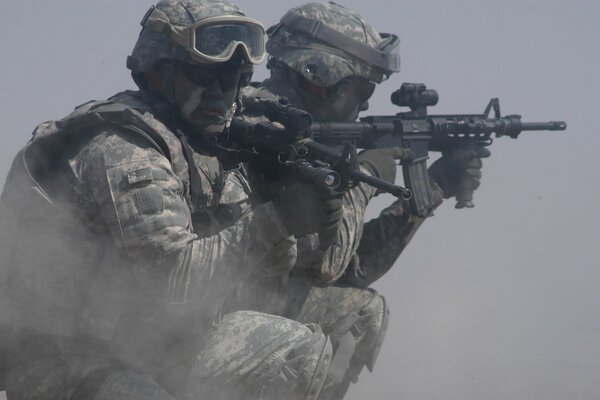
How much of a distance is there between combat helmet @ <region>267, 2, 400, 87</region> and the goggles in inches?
71.5

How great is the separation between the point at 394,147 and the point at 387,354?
3364mm

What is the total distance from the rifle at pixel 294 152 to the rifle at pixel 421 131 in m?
1.85

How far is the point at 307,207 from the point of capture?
4.66 metres

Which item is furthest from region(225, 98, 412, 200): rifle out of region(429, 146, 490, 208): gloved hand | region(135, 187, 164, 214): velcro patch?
region(429, 146, 490, 208): gloved hand

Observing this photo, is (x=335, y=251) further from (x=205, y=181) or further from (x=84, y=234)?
(x=84, y=234)

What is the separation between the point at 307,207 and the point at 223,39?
0.80m

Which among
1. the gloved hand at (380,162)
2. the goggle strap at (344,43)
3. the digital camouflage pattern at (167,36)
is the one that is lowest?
the gloved hand at (380,162)

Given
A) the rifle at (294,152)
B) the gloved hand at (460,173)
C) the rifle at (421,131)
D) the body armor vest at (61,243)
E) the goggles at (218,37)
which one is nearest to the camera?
the rifle at (294,152)

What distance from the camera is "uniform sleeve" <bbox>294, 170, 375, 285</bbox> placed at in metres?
6.03

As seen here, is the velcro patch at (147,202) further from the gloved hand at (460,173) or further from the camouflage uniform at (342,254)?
the gloved hand at (460,173)

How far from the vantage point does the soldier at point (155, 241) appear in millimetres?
4676

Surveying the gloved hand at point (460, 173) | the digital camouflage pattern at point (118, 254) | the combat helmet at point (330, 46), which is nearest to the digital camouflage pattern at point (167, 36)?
the digital camouflage pattern at point (118, 254)

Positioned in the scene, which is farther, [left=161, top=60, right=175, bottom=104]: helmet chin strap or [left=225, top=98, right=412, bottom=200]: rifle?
[left=161, top=60, right=175, bottom=104]: helmet chin strap

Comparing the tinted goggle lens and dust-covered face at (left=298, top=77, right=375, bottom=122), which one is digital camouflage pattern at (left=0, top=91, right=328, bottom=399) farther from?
dust-covered face at (left=298, top=77, right=375, bottom=122)
